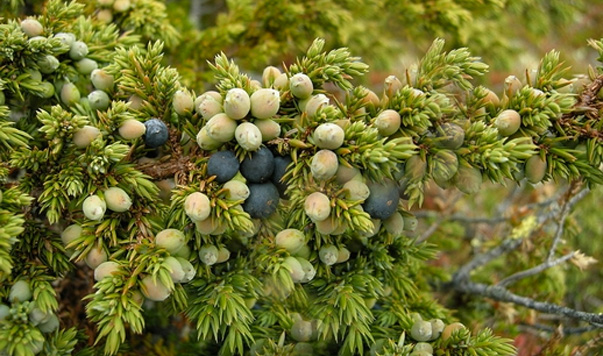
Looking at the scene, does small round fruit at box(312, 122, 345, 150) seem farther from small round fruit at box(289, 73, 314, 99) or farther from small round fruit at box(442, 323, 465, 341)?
small round fruit at box(442, 323, 465, 341)

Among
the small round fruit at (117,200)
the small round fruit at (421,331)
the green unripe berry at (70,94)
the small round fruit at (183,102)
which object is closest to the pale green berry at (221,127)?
the small round fruit at (183,102)

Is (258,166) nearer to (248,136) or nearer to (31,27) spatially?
(248,136)

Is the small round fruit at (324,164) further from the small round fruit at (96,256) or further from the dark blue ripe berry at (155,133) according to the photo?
the small round fruit at (96,256)

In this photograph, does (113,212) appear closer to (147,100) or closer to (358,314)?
(147,100)

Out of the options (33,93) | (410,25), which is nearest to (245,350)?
(33,93)

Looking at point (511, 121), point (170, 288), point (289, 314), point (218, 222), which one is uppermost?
point (511, 121)

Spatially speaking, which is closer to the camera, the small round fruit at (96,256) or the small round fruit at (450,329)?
the small round fruit at (96,256)
